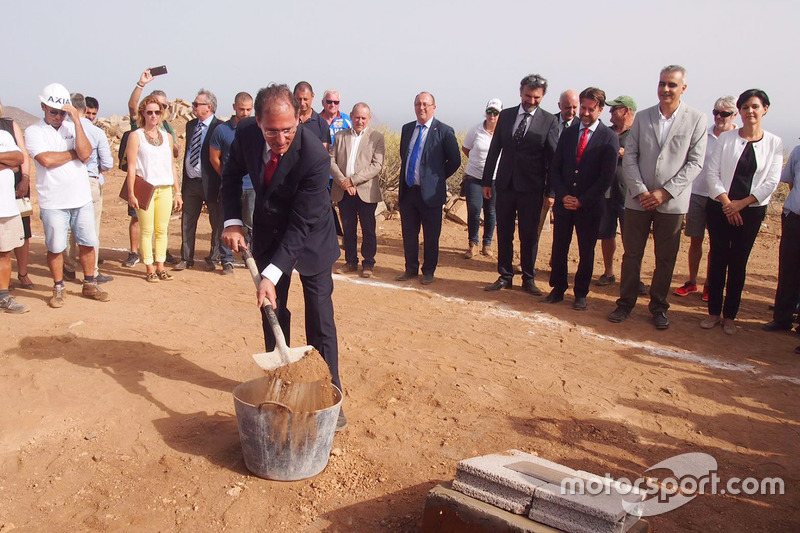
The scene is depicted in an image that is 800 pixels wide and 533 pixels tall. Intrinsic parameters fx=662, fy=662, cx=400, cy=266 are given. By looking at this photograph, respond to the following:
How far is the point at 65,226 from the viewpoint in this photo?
6746 millimetres

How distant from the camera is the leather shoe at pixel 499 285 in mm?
7973

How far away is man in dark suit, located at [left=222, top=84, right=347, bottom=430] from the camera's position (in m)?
3.90

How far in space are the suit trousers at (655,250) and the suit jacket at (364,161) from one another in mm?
3132

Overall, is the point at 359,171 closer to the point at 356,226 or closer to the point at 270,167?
the point at 356,226

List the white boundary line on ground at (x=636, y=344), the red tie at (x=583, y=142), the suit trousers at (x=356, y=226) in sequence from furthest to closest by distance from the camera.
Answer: the suit trousers at (x=356, y=226) → the red tie at (x=583, y=142) → the white boundary line on ground at (x=636, y=344)

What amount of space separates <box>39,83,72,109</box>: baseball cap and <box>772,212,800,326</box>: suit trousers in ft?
23.7

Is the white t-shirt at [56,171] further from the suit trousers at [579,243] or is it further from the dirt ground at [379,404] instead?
the suit trousers at [579,243]

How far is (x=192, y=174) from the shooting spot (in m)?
8.27

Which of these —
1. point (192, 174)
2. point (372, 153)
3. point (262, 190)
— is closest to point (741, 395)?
point (262, 190)


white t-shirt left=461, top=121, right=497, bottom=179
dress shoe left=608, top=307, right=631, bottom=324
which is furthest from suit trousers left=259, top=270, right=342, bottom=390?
white t-shirt left=461, top=121, right=497, bottom=179

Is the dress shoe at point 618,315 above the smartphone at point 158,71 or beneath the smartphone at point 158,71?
beneath

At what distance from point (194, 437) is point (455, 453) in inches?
67.1

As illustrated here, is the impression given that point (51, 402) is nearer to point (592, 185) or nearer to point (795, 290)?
point (592, 185)

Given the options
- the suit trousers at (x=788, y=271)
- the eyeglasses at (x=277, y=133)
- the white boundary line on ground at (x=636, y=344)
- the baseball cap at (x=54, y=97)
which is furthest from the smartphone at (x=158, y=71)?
the suit trousers at (x=788, y=271)
